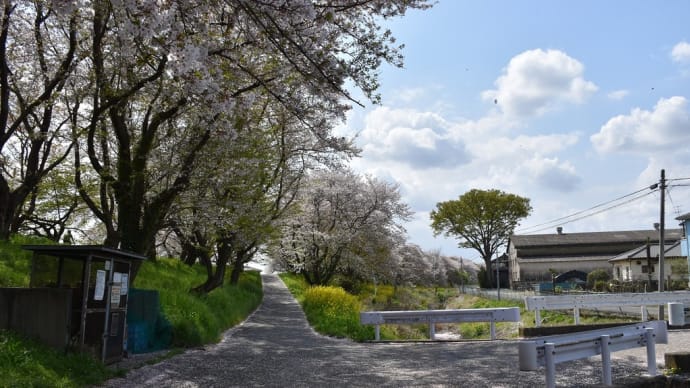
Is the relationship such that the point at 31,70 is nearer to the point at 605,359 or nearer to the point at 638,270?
the point at 605,359

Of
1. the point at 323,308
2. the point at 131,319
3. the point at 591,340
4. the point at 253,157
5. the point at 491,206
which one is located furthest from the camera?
the point at 491,206

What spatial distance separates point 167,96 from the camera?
38.9ft

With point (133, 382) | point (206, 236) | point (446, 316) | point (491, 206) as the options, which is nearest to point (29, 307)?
point (133, 382)

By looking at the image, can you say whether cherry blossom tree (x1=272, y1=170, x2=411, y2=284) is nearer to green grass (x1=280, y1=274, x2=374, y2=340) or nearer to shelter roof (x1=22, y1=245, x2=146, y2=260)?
green grass (x1=280, y1=274, x2=374, y2=340)

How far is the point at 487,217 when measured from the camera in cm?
6469

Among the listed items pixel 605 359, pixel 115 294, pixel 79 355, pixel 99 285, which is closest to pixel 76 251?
pixel 99 285

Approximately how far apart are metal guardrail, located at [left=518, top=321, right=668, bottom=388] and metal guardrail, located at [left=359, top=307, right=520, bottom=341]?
6.41m

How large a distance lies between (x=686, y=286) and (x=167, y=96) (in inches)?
1529

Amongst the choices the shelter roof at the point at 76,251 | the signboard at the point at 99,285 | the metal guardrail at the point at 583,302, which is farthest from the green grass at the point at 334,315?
the shelter roof at the point at 76,251

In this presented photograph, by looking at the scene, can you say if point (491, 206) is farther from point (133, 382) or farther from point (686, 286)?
point (133, 382)

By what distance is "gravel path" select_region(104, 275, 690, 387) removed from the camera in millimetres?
8102

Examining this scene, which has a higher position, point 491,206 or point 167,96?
point 491,206

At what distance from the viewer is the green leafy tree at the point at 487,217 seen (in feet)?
212

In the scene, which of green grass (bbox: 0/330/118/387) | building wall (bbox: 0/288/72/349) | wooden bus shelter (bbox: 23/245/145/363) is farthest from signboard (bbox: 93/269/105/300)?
green grass (bbox: 0/330/118/387)
